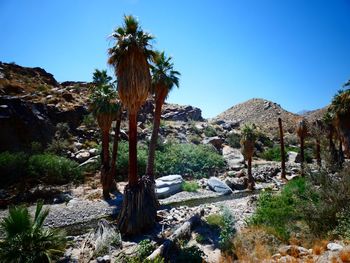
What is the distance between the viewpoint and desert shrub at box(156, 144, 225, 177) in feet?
109

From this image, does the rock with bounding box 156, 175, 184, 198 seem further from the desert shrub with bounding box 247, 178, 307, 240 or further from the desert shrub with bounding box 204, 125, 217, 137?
the desert shrub with bounding box 204, 125, 217, 137

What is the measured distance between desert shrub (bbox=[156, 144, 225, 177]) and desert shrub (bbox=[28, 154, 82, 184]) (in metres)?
10.0

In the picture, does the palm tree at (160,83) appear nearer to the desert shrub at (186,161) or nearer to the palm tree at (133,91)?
the palm tree at (133,91)

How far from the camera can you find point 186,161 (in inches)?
1404

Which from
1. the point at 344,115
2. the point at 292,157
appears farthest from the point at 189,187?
the point at 292,157

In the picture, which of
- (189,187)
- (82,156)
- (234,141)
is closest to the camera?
(189,187)

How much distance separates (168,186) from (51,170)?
430 inches

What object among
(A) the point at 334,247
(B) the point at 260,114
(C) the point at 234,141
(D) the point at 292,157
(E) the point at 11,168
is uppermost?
(B) the point at 260,114

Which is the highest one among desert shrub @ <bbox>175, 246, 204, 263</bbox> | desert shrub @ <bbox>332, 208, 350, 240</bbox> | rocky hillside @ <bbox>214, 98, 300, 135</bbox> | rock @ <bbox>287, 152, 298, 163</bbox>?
rocky hillside @ <bbox>214, 98, 300, 135</bbox>

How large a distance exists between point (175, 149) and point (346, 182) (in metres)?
28.6

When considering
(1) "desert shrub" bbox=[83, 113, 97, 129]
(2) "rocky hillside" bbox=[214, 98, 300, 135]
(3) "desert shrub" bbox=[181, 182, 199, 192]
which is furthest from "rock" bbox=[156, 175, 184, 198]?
(2) "rocky hillside" bbox=[214, 98, 300, 135]

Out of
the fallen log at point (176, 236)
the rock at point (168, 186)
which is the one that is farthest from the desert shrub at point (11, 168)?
the fallen log at point (176, 236)

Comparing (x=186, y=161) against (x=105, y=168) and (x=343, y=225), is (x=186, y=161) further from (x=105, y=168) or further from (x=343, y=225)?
(x=343, y=225)

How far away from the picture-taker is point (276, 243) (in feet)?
33.0
